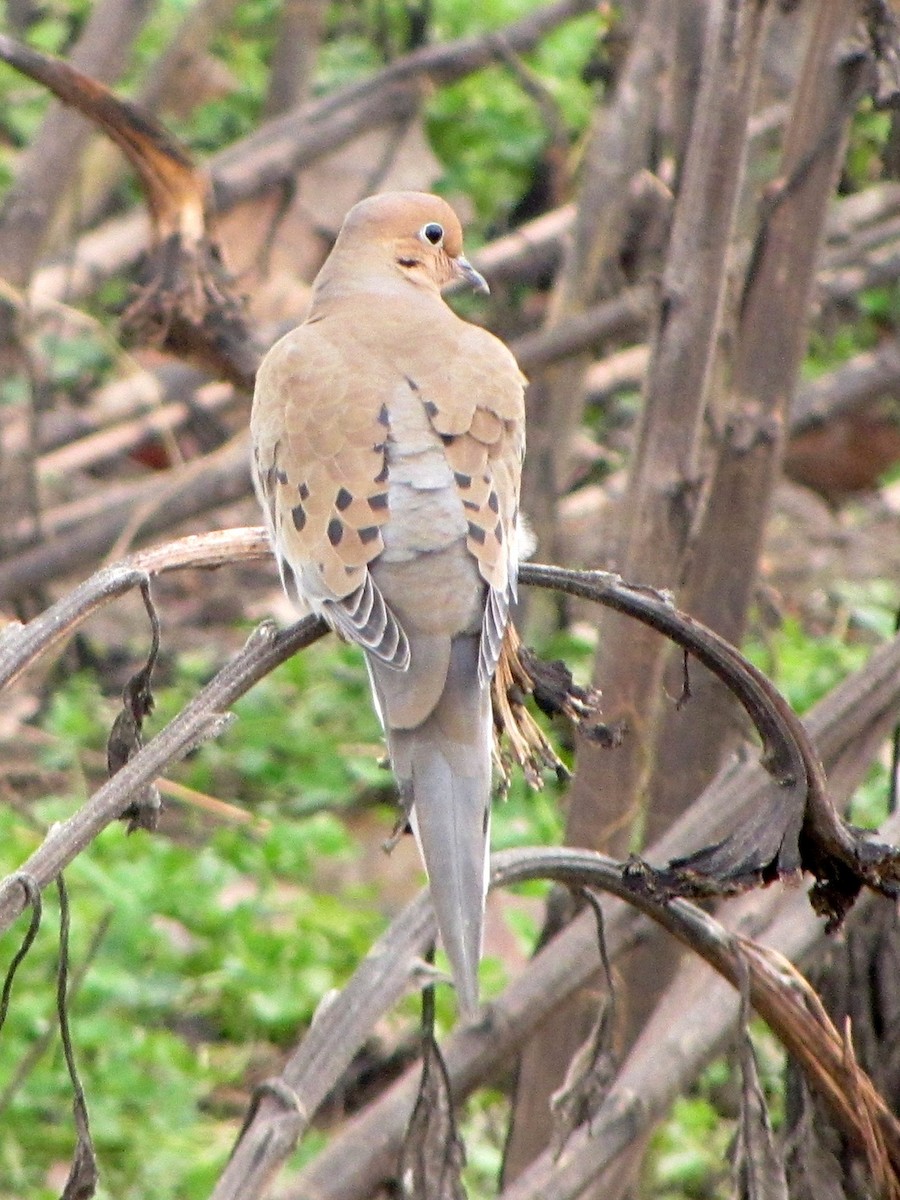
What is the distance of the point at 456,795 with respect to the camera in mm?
2250

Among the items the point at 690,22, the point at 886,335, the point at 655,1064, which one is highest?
the point at 886,335

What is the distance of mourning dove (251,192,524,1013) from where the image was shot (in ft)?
7.41

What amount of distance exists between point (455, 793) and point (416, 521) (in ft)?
1.81

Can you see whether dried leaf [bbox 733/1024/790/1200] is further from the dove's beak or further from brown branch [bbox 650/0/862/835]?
the dove's beak

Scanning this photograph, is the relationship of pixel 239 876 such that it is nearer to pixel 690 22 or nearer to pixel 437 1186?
pixel 690 22

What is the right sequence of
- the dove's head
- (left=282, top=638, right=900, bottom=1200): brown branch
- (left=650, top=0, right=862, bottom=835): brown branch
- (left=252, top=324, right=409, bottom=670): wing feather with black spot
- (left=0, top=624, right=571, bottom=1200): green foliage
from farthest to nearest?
(left=0, top=624, right=571, bottom=1200): green foliage, the dove's head, (left=650, top=0, right=862, bottom=835): brown branch, (left=282, top=638, right=900, bottom=1200): brown branch, (left=252, top=324, right=409, bottom=670): wing feather with black spot

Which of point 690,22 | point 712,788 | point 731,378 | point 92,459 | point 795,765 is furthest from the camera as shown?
point 92,459

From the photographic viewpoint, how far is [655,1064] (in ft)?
9.05

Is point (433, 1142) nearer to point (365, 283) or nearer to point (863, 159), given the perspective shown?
point (365, 283)

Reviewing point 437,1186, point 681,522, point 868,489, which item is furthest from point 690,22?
point 868,489

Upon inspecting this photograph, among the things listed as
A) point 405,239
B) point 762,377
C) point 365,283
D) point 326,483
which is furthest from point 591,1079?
point 405,239

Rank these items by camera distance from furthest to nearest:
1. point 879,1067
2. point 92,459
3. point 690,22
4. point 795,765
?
point 92,459 → point 690,22 → point 879,1067 → point 795,765

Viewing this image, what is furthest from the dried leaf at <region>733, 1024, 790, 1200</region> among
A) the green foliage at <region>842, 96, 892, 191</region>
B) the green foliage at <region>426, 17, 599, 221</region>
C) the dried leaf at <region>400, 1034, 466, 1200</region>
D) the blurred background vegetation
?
the green foliage at <region>426, 17, 599, 221</region>

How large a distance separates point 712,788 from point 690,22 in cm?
193
